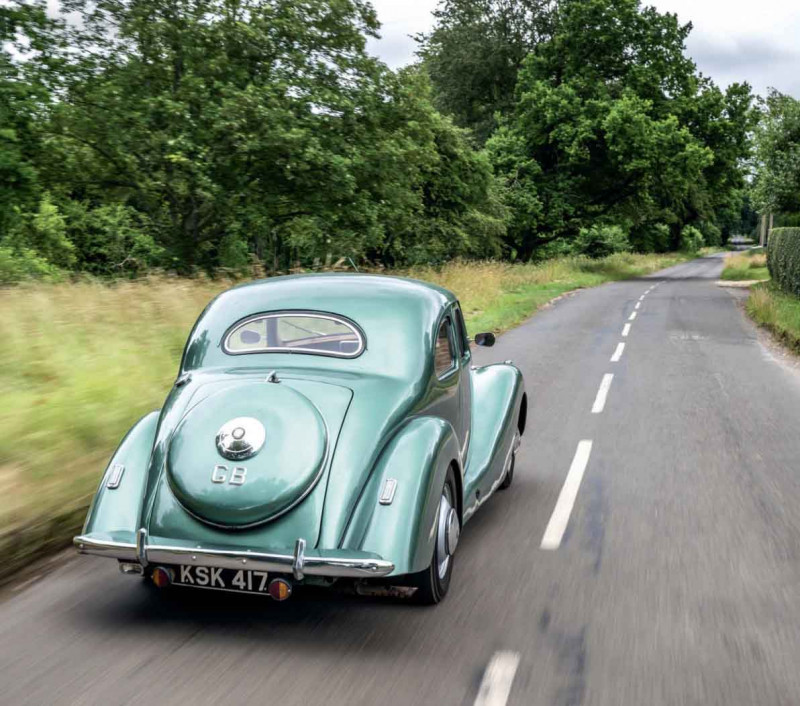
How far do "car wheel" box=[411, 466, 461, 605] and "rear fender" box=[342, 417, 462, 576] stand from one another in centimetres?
15

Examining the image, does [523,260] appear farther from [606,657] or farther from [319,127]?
[606,657]

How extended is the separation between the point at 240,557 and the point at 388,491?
72cm

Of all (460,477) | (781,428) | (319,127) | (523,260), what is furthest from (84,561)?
(523,260)

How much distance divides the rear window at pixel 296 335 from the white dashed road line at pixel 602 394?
5.06m

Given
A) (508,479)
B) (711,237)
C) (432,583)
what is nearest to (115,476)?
(432,583)

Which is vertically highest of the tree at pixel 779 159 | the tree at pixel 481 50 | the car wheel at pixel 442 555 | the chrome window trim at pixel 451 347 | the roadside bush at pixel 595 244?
the tree at pixel 481 50

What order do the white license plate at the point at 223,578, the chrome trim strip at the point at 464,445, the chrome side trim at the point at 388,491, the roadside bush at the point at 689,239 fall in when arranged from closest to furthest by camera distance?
the white license plate at the point at 223,578 → the chrome side trim at the point at 388,491 → the chrome trim strip at the point at 464,445 → the roadside bush at the point at 689,239

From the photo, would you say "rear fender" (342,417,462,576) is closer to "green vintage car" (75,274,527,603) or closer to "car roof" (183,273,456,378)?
"green vintage car" (75,274,527,603)

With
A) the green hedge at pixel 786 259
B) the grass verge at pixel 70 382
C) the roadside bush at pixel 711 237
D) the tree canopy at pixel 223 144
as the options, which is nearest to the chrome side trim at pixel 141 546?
the grass verge at pixel 70 382

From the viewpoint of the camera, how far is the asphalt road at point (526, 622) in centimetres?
320

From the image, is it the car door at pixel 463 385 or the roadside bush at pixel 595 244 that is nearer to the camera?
the car door at pixel 463 385

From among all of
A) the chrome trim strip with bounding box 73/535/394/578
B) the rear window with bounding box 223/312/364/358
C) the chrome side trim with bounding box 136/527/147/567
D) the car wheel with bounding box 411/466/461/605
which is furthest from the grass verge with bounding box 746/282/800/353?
the chrome side trim with bounding box 136/527/147/567

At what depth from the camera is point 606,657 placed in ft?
11.4

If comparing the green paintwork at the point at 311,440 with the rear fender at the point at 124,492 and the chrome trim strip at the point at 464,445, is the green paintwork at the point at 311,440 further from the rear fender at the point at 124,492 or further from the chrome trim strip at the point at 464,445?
the chrome trim strip at the point at 464,445
